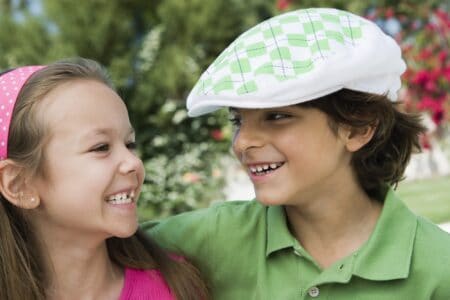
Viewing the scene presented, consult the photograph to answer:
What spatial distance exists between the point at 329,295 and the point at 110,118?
82cm

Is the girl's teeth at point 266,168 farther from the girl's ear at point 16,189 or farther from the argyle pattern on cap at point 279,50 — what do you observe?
the girl's ear at point 16,189

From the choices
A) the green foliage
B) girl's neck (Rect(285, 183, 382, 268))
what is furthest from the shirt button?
the green foliage

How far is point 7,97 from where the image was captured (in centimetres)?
197

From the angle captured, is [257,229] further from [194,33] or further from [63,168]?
[194,33]

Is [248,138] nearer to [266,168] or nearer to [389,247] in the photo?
[266,168]

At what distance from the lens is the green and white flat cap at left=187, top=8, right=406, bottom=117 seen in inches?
72.6

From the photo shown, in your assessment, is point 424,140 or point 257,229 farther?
point 424,140

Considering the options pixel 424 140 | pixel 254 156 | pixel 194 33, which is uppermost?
pixel 254 156

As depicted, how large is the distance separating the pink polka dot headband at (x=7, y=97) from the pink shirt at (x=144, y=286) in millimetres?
553

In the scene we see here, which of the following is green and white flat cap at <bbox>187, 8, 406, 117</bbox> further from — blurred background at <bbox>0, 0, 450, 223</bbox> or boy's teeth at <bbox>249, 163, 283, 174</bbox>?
blurred background at <bbox>0, 0, 450, 223</bbox>

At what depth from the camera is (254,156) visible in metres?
2.03

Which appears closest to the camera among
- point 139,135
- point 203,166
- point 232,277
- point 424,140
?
point 232,277

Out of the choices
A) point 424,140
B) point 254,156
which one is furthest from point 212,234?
point 424,140

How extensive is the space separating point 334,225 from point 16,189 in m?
0.97
